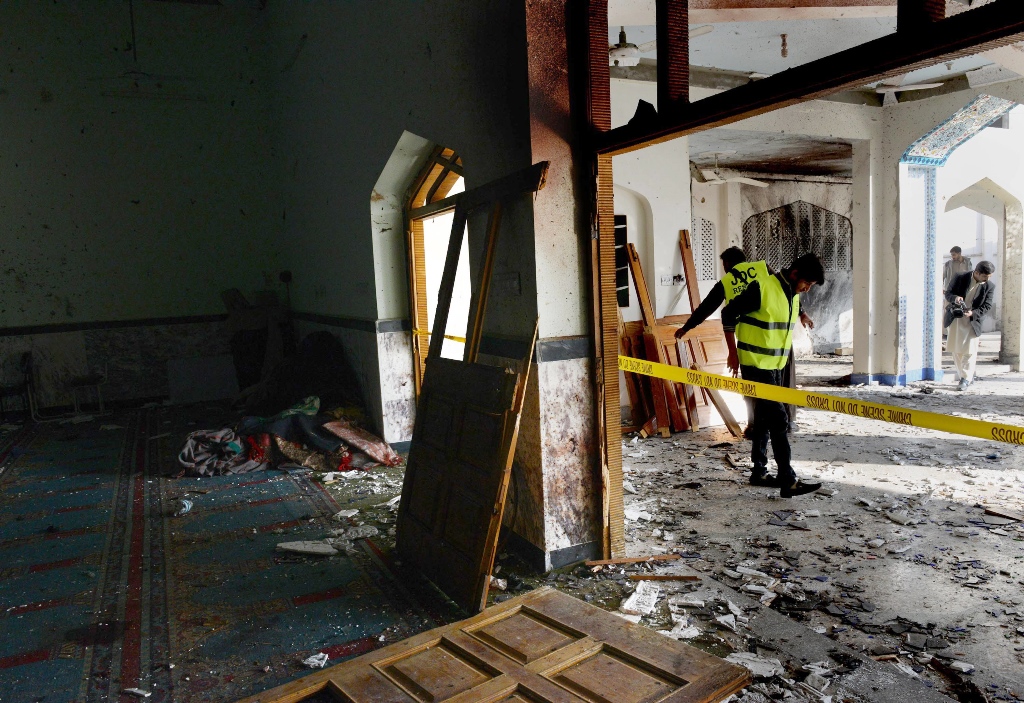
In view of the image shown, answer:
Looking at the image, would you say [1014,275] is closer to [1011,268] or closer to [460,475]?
[1011,268]

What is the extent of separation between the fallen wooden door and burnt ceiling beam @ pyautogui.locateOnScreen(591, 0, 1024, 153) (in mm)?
2109

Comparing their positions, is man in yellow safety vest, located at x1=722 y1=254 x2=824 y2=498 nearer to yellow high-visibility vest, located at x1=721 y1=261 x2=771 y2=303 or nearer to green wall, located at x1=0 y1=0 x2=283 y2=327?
yellow high-visibility vest, located at x1=721 y1=261 x2=771 y2=303

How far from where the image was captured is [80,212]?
890 cm

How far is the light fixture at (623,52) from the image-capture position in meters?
5.34

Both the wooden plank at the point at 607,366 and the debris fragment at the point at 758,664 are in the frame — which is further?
the wooden plank at the point at 607,366

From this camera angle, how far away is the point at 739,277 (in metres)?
5.11

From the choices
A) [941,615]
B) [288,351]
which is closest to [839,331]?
[288,351]

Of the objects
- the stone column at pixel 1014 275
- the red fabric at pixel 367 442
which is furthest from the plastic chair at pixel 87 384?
the stone column at pixel 1014 275

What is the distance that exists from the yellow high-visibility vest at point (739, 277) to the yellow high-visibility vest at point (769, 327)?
13cm

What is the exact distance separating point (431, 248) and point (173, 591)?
13.8ft

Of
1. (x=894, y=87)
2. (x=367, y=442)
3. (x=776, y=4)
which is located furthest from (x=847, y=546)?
(x=894, y=87)

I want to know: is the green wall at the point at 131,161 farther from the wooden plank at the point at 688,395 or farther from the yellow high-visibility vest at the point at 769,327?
the yellow high-visibility vest at the point at 769,327

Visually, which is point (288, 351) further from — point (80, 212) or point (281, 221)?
point (80, 212)

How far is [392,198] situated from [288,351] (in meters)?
4.18
